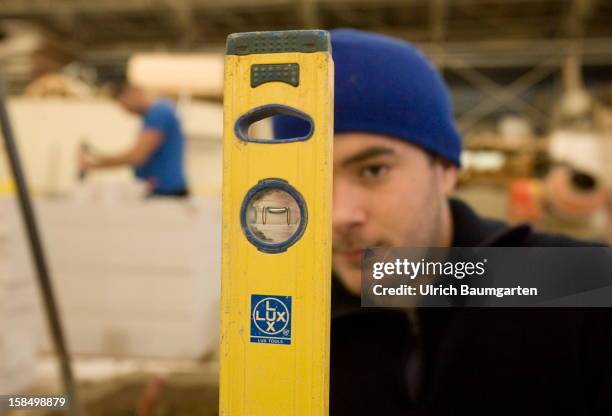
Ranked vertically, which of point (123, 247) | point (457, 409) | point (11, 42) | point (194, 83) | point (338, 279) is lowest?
point (457, 409)

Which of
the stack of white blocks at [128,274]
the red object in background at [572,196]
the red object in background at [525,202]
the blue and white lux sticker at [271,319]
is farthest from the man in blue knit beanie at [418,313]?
the red object in background at [525,202]

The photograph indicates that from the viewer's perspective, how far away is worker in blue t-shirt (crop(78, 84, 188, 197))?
77.5 inches

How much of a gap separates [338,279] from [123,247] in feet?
3.94

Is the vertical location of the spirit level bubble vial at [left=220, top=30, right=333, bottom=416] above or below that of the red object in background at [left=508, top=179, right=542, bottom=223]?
below

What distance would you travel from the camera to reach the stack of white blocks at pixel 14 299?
4.73 ft

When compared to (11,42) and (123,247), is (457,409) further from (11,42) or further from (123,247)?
(11,42)

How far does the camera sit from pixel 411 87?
58 cm

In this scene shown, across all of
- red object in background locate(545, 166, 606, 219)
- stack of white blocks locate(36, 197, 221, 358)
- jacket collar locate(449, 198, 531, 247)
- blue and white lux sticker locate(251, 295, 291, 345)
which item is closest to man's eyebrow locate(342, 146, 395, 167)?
jacket collar locate(449, 198, 531, 247)

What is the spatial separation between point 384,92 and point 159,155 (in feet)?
5.21

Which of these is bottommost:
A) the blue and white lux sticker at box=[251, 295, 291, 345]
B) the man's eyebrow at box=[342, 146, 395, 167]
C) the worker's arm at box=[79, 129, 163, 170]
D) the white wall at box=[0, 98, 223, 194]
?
the blue and white lux sticker at box=[251, 295, 291, 345]

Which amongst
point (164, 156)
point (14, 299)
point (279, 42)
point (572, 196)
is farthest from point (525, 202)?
point (279, 42)

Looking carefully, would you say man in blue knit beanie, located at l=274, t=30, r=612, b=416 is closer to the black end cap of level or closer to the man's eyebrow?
the man's eyebrow

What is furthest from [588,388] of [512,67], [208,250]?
[512,67]

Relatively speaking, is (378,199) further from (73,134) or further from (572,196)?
(73,134)
